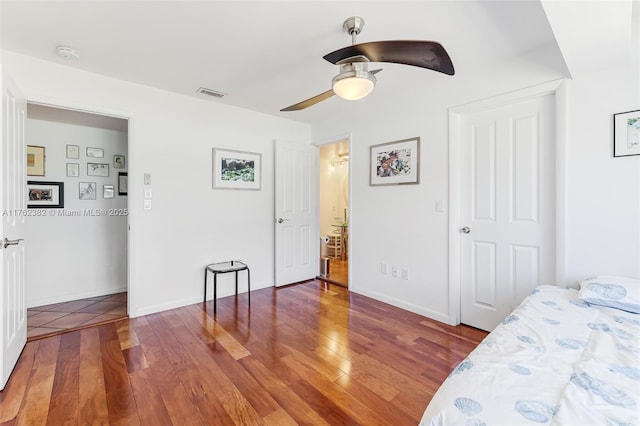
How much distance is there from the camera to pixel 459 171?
2.78 meters

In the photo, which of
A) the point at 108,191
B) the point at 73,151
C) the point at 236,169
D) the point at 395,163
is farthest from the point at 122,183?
the point at 395,163

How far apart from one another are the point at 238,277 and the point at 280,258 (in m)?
0.60

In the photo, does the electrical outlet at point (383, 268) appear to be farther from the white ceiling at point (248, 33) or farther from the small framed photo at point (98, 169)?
the small framed photo at point (98, 169)

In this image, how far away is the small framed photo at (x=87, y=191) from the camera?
363cm

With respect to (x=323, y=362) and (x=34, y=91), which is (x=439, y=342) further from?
(x=34, y=91)

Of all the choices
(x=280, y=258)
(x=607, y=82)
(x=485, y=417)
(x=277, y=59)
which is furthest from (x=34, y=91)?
(x=607, y=82)

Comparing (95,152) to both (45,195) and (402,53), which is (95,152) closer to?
(45,195)

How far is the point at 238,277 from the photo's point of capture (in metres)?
3.74

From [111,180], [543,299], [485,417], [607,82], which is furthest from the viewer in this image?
[111,180]

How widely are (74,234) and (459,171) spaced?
436 centimetres

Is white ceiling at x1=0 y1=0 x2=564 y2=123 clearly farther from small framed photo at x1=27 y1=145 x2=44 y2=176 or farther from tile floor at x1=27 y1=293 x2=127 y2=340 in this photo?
tile floor at x1=27 y1=293 x2=127 y2=340

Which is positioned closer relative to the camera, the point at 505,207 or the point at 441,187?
the point at 505,207

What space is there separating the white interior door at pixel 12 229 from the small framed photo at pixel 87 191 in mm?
1396

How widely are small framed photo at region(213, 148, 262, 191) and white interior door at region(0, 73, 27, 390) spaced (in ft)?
5.34
